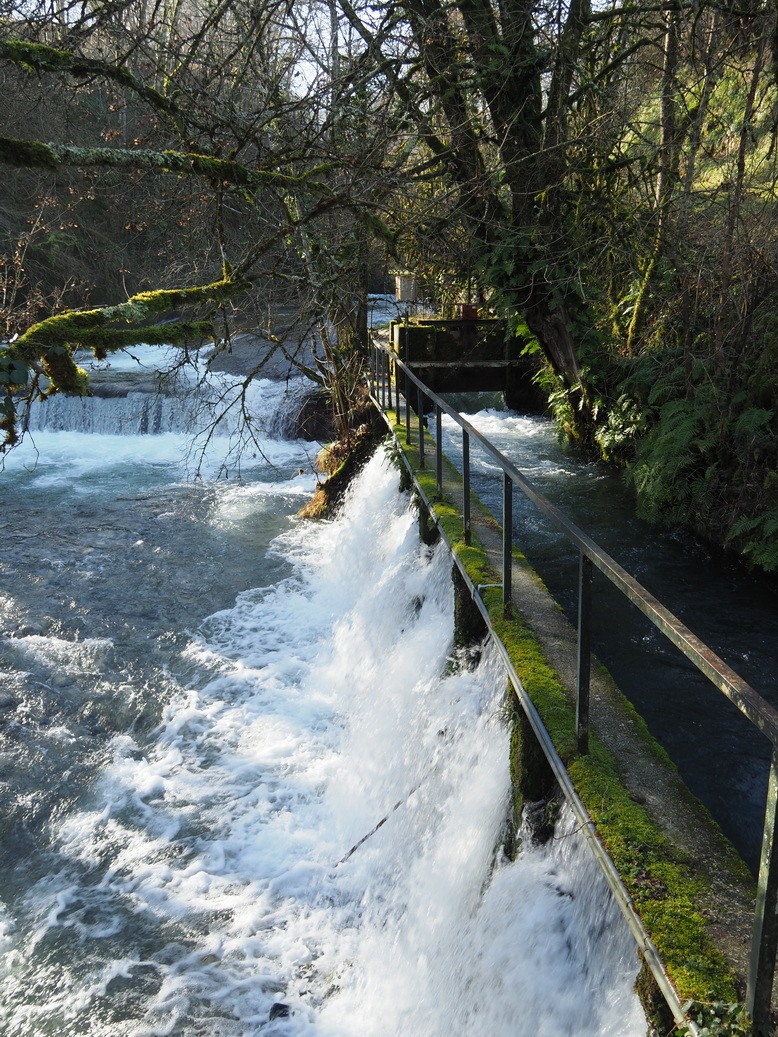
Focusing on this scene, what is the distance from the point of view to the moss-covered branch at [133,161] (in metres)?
4.57

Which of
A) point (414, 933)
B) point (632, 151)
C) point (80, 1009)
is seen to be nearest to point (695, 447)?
point (632, 151)

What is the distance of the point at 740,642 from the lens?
6809mm

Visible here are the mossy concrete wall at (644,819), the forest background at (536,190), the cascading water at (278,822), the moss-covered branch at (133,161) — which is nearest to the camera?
the mossy concrete wall at (644,819)

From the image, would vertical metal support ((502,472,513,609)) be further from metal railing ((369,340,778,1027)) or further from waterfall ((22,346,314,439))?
waterfall ((22,346,314,439))

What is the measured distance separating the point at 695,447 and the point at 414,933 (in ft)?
19.5

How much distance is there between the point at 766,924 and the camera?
80.0 inches

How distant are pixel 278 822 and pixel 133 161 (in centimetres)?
439

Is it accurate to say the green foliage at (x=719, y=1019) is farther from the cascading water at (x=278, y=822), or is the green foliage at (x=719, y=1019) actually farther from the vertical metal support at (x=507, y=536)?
the vertical metal support at (x=507, y=536)

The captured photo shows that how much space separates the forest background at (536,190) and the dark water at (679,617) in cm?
40

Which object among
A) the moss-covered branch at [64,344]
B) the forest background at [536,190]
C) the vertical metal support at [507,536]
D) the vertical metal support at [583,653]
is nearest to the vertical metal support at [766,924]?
the vertical metal support at [583,653]

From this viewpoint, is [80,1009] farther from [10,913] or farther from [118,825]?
[118,825]

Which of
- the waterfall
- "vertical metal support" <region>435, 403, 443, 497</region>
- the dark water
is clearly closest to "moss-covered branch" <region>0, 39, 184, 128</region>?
"vertical metal support" <region>435, 403, 443, 497</region>

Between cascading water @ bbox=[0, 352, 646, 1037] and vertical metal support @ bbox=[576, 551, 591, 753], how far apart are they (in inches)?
17.2

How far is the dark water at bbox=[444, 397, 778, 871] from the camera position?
5.26m
